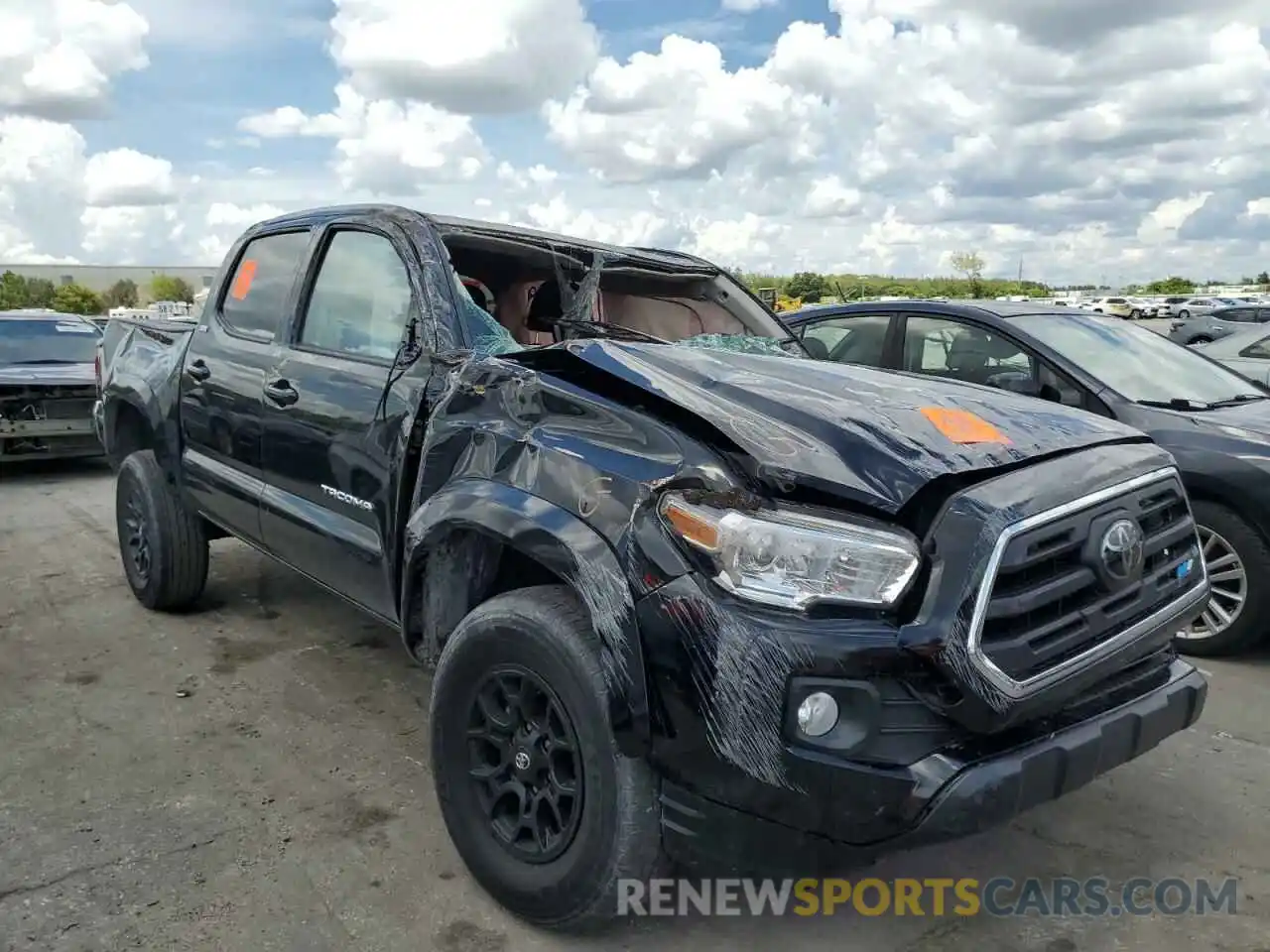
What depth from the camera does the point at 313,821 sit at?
10.2ft

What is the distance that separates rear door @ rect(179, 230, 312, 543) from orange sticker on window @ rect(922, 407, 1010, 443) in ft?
8.28

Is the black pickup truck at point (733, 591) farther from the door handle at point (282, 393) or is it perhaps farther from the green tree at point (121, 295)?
the green tree at point (121, 295)

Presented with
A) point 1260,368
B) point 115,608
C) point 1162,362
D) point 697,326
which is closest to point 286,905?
point 697,326

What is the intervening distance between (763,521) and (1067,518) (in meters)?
0.71

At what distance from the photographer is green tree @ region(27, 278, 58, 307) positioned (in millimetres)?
76812

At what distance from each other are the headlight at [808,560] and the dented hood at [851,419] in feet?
0.36

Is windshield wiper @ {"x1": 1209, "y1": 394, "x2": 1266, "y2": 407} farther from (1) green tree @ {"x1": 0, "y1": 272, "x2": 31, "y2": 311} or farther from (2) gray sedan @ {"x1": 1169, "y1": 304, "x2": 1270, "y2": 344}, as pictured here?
(1) green tree @ {"x1": 0, "y1": 272, "x2": 31, "y2": 311}

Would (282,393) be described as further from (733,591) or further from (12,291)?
(12,291)

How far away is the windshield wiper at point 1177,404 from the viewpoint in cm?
488

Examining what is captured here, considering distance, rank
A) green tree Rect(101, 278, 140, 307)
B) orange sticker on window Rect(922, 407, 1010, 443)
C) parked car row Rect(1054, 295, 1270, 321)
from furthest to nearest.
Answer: green tree Rect(101, 278, 140, 307) < parked car row Rect(1054, 295, 1270, 321) < orange sticker on window Rect(922, 407, 1010, 443)

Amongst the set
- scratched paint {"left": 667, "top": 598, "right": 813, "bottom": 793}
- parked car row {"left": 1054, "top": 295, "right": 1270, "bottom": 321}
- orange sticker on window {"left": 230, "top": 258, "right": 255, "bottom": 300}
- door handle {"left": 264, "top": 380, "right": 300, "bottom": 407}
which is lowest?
scratched paint {"left": 667, "top": 598, "right": 813, "bottom": 793}

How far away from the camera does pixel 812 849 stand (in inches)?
83.0

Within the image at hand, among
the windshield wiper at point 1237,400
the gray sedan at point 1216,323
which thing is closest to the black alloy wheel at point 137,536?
the windshield wiper at point 1237,400

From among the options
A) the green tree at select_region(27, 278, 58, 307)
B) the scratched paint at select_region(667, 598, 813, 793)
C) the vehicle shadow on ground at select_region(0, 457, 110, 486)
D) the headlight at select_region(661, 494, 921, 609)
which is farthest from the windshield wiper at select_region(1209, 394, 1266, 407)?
the green tree at select_region(27, 278, 58, 307)
